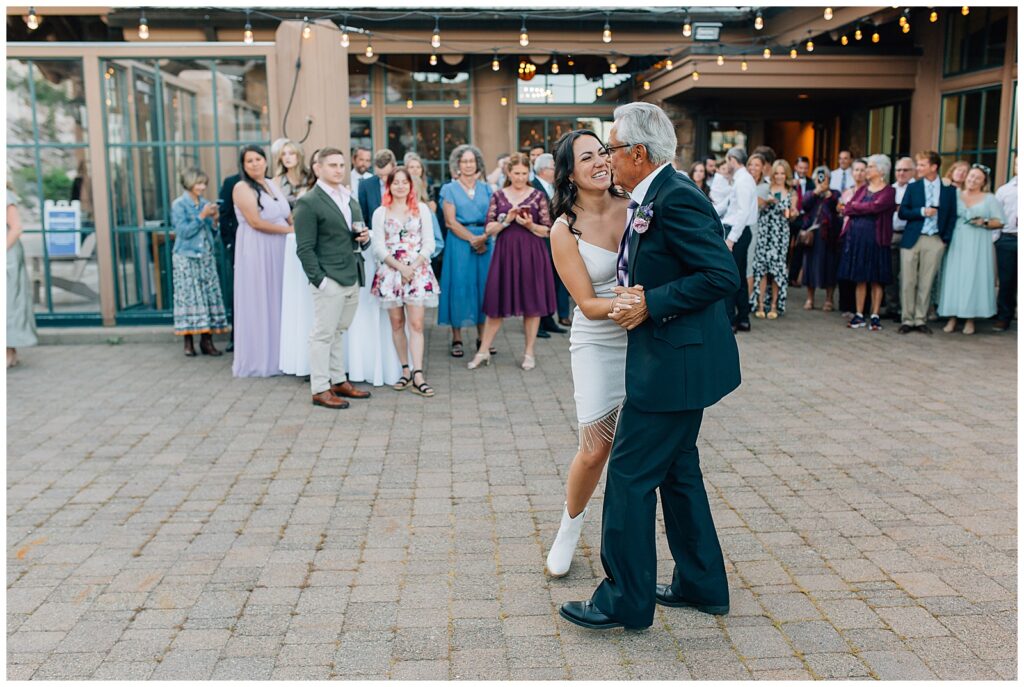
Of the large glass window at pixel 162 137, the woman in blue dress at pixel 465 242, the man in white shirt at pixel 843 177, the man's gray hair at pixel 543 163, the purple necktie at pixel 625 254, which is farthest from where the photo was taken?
the man in white shirt at pixel 843 177

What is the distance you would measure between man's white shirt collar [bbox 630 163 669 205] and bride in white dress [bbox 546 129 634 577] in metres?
0.38

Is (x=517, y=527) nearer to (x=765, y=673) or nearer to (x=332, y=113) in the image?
(x=765, y=673)

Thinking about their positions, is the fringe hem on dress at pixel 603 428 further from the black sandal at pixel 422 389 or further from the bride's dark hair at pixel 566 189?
the black sandal at pixel 422 389

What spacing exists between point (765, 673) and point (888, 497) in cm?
205

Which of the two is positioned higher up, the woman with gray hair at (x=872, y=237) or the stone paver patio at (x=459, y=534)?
the woman with gray hair at (x=872, y=237)

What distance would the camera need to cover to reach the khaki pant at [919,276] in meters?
9.56

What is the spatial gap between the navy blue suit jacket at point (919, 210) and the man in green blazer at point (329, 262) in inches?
229

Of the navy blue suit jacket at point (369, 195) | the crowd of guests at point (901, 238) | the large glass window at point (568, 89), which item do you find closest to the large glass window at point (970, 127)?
the crowd of guests at point (901, 238)

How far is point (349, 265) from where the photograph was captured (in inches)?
270

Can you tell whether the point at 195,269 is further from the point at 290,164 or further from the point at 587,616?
the point at 587,616

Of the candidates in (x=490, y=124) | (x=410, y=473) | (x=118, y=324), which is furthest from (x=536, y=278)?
(x=490, y=124)

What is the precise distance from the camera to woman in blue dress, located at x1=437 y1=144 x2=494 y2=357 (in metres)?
8.46

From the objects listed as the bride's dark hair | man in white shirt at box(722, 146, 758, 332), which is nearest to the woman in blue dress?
man in white shirt at box(722, 146, 758, 332)

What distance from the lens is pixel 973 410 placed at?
653cm
